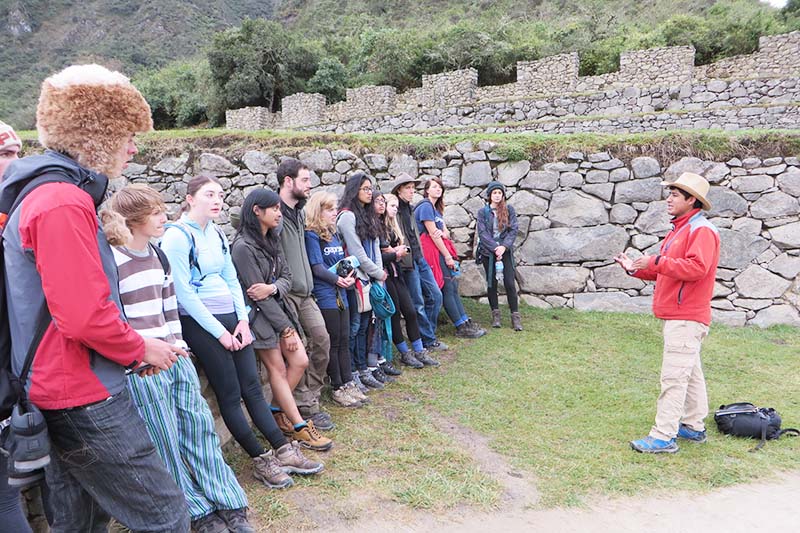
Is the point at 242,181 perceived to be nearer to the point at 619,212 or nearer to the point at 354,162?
the point at 354,162

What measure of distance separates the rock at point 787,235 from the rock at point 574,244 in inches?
70.3

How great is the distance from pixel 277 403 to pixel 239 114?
15400mm

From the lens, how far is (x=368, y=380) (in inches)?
184

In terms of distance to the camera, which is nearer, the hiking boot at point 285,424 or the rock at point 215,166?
the hiking boot at point 285,424

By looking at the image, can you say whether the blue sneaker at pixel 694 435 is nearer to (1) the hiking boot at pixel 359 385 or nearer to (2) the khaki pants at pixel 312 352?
(1) the hiking boot at pixel 359 385

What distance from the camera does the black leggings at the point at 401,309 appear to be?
523 centimetres

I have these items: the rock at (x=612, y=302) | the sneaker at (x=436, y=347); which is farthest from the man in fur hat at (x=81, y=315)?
the rock at (x=612, y=302)

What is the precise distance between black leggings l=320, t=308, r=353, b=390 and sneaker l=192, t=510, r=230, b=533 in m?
1.72

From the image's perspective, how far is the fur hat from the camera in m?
1.70

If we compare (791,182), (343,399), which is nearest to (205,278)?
(343,399)

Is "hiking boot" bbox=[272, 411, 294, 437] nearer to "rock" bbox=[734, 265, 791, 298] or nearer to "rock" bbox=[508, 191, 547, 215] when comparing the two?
"rock" bbox=[508, 191, 547, 215]

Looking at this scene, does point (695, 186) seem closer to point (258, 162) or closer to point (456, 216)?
point (456, 216)

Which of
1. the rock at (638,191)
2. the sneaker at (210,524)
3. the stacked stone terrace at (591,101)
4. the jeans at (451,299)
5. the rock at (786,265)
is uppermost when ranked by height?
the stacked stone terrace at (591,101)

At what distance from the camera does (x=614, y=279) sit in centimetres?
712
